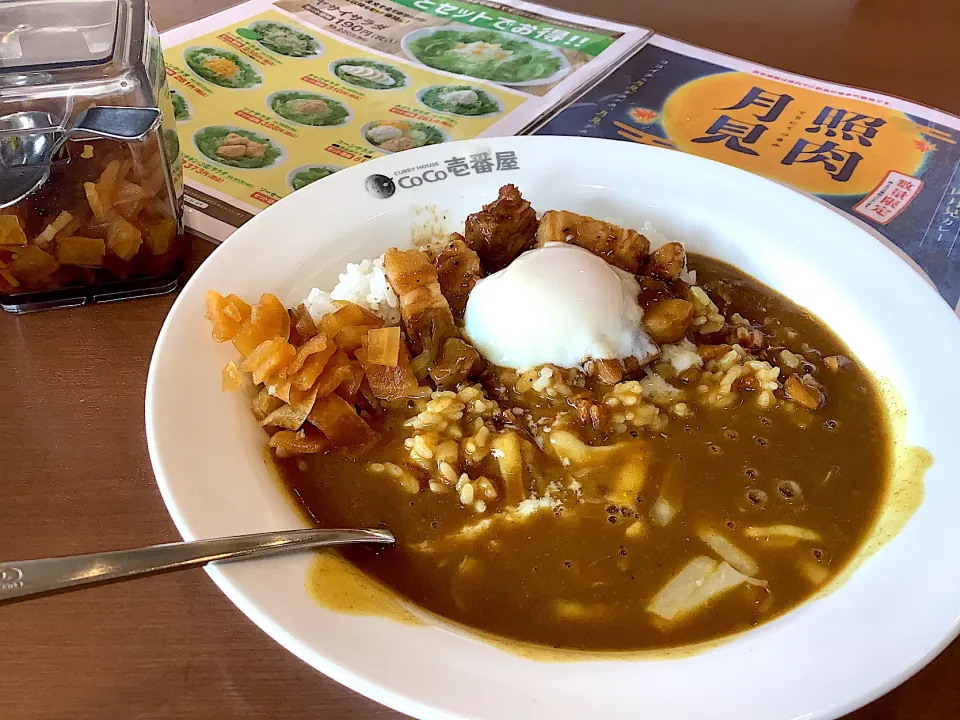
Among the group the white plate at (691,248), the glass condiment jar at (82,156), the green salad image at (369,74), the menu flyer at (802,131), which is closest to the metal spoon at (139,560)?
the white plate at (691,248)

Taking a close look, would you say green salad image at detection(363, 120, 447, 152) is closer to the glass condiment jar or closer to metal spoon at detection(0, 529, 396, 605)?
the glass condiment jar

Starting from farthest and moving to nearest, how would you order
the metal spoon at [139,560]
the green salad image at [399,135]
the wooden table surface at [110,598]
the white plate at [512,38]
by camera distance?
the white plate at [512,38]
the green salad image at [399,135]
the wooden table surface at [110,598]
the metal spoon at [139,560]

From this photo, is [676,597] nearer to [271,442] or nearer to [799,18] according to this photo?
[271,442]

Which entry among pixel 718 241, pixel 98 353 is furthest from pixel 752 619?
pixel 98 353

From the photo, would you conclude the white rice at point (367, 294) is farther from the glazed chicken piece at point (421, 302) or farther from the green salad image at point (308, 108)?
the green salad image at point (308, 108)

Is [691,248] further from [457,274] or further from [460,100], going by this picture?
[460,100]

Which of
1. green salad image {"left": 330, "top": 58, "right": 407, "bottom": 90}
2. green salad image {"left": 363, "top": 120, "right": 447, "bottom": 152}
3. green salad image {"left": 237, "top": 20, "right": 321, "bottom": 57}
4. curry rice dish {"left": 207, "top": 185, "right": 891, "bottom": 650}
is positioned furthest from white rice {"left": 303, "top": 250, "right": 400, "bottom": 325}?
green salad image {"left": 237, "top": 20, "right": 321, "bottom": 57}
